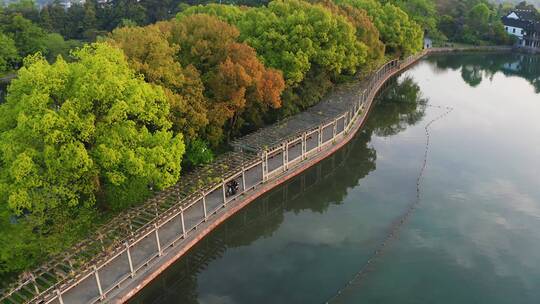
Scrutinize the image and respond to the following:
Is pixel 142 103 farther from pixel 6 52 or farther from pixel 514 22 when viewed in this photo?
pixel 514 22

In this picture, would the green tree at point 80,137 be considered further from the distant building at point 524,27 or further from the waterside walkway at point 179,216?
the distant building at point 524,27

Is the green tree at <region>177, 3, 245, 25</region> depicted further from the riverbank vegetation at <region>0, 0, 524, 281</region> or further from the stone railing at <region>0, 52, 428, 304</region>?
the stone railing at <region>0, 52, 428, 304</region>

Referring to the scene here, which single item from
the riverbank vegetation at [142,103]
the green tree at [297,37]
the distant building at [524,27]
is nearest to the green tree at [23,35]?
the riverbank vegetation at [142,103]

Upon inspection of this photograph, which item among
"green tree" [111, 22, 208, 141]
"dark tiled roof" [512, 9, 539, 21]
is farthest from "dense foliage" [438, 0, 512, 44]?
"green tree" [111, 22, 208, 141]

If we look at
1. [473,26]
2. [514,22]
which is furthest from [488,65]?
[514,22]

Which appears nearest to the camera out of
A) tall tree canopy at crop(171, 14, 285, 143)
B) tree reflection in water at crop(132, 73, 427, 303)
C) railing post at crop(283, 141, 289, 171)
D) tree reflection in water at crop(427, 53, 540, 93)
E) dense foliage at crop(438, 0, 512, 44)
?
tree reflection in water at crop(132, 73, 427, 303)
